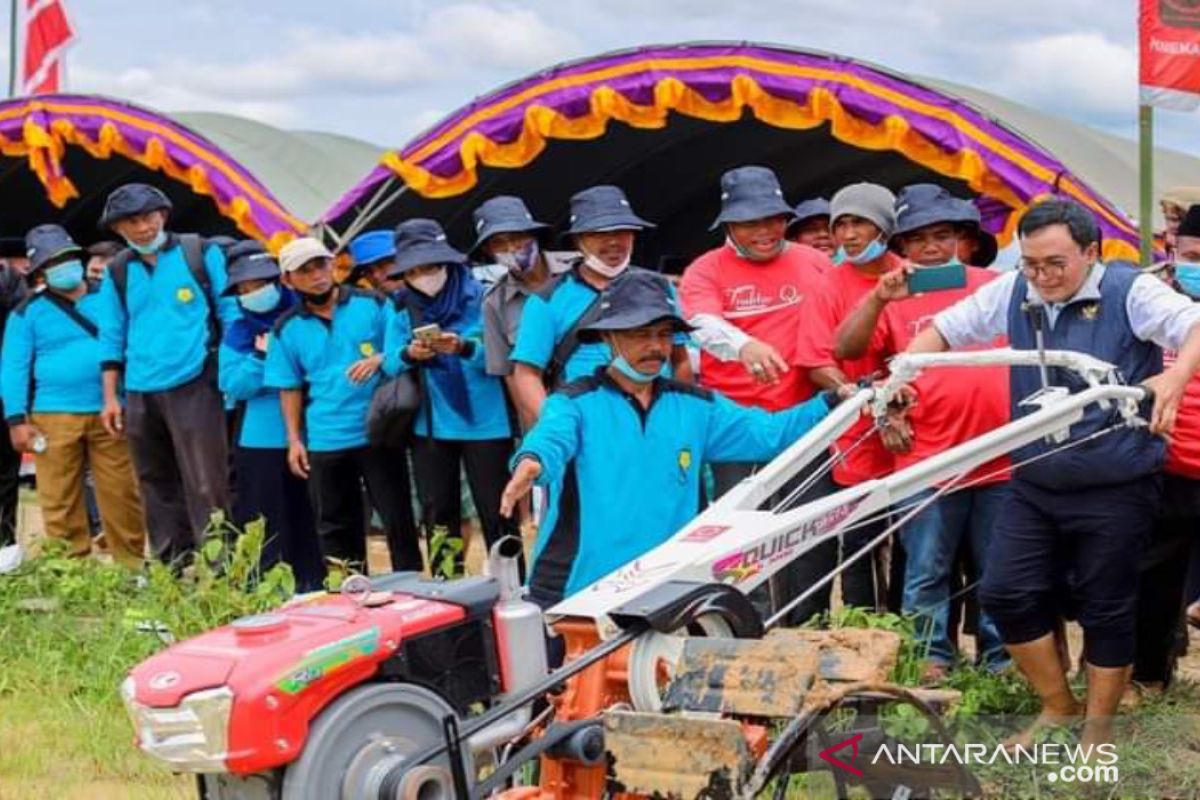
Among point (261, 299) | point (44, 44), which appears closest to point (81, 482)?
point (261, 299)

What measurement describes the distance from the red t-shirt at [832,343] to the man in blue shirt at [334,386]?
221cm

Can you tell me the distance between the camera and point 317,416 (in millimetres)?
7594

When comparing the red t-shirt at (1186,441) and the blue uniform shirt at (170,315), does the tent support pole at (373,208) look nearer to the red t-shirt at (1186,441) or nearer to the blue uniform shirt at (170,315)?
the blue uniform shirt at (170,315)

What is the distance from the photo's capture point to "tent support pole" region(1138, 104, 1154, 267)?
763cm

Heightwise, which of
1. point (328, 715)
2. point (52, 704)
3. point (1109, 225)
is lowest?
point (52, 704)

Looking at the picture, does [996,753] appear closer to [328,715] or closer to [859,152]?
[328,715]

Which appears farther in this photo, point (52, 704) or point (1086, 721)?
point (52, 704)

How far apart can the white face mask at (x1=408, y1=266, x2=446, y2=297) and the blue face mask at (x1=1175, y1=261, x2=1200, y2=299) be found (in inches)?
126

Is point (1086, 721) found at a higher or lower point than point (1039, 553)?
lower

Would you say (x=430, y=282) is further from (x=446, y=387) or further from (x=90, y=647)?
(x=90, y=647)

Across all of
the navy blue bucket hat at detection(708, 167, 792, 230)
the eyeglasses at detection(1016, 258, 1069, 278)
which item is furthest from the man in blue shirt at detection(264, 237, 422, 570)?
the eyeglasses at detection(1016, 258, 1069, 278)

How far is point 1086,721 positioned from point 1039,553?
0.52 metres

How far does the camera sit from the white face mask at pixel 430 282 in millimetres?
7301

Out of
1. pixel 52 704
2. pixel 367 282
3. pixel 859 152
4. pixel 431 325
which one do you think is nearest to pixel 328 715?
pixel 52 704
